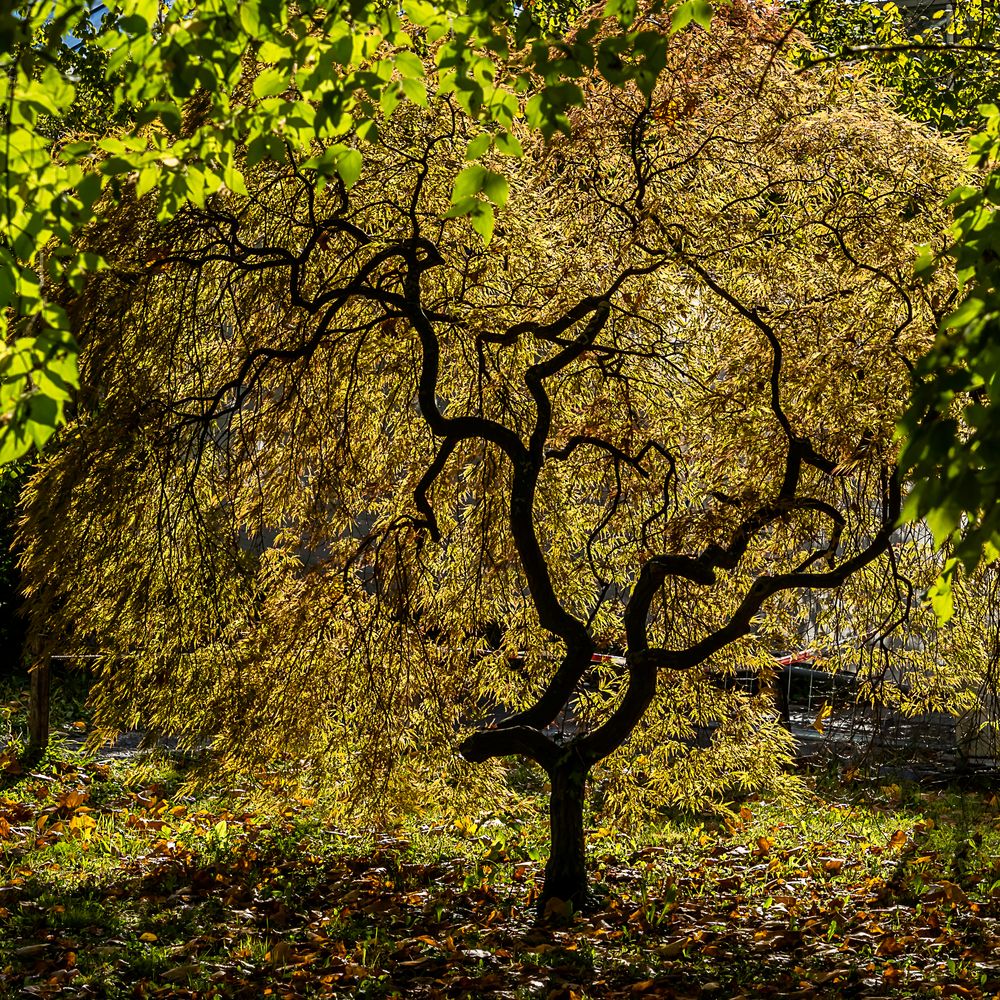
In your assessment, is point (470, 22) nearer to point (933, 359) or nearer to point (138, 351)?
point (933, 359)

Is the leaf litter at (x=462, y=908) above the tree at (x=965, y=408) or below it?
below

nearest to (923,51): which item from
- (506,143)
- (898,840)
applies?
(898,840)

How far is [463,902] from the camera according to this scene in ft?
23.7

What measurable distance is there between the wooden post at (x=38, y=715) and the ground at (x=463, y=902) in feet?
0.87

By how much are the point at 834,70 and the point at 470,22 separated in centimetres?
394

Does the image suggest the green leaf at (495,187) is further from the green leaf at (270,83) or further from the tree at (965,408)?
the tree at (965,408)

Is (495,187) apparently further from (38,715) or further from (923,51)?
(38,715)

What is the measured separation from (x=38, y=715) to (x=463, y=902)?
511 cm

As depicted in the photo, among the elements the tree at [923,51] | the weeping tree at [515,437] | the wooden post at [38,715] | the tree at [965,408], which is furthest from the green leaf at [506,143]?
the wooden post at [38,715]

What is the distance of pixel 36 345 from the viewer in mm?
2736

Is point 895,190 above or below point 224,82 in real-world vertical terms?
above

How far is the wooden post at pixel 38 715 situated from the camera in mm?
10414

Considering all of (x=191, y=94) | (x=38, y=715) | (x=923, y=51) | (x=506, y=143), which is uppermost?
(x=923, y=51)

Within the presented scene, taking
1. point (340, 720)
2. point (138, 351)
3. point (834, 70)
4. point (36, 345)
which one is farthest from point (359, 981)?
point (834, 70)
